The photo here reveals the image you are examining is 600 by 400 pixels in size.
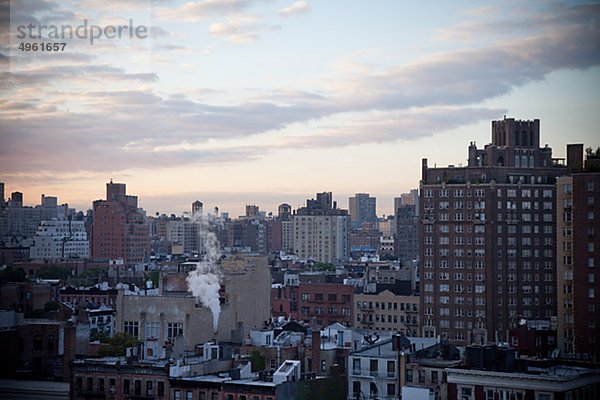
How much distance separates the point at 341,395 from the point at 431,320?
1910cm

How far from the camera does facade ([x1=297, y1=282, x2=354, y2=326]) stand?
61906 mm

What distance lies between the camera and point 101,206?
395 ft

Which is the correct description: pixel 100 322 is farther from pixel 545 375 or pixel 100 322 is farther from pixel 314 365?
pixel 545 375

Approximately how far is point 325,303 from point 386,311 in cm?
580

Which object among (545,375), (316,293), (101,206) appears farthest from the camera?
(101,206)

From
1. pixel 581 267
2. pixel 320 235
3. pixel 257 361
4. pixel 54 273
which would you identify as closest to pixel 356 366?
pixel 257 361

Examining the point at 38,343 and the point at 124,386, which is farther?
the point at 38,343

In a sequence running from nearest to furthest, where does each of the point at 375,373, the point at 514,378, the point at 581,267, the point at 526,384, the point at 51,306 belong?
the point at 526,384
the point at 514,378
the point at 375,373
the point at 581,267
the point at 51,306

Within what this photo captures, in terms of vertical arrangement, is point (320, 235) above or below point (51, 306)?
above

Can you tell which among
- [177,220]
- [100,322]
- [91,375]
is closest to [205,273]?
[100,322]

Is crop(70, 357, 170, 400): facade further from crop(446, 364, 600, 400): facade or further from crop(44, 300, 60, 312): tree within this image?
crop(44, 300, 60, 312): tree

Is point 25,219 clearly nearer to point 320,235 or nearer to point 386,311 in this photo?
point 320,235

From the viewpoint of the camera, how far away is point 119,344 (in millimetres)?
42094

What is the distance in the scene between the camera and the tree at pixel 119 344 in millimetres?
40312
